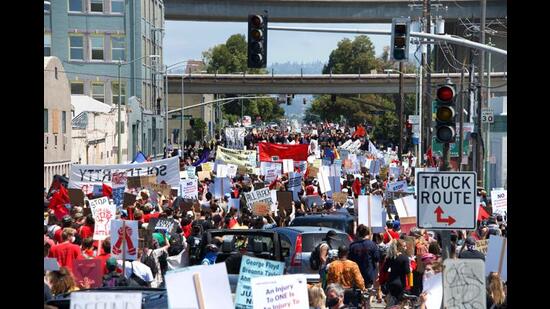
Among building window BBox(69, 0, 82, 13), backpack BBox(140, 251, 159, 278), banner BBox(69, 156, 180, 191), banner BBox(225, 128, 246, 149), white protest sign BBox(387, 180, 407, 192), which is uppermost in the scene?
building window BBox(69, 0, 82, 13)

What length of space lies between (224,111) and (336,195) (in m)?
148

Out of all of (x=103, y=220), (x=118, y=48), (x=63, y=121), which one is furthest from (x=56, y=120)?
(x=103, y=220)

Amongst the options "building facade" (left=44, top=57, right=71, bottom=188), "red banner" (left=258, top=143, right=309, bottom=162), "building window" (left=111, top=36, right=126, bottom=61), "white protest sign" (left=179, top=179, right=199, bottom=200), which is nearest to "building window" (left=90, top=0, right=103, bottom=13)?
"building window" (left=111, top=36, right=126, bottom=61)

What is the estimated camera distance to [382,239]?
66.6 ft

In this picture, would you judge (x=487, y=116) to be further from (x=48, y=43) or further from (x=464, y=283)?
(x=48, y=43)

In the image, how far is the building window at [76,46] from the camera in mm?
70812

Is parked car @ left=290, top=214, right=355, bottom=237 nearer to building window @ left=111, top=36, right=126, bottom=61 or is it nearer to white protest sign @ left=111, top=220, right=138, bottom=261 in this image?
white protest sign @ left=111, top=220, right=138, bottom=261

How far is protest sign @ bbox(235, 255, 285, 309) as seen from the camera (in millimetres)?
12519

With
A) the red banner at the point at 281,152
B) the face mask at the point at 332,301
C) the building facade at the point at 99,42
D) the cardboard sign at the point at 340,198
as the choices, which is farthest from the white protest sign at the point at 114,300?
the building facade at the point at 99,42

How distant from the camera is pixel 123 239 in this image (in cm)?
1703

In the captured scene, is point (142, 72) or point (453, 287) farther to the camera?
point (142, 72)

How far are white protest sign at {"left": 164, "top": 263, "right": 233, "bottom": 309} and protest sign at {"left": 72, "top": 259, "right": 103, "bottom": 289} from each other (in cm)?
481
